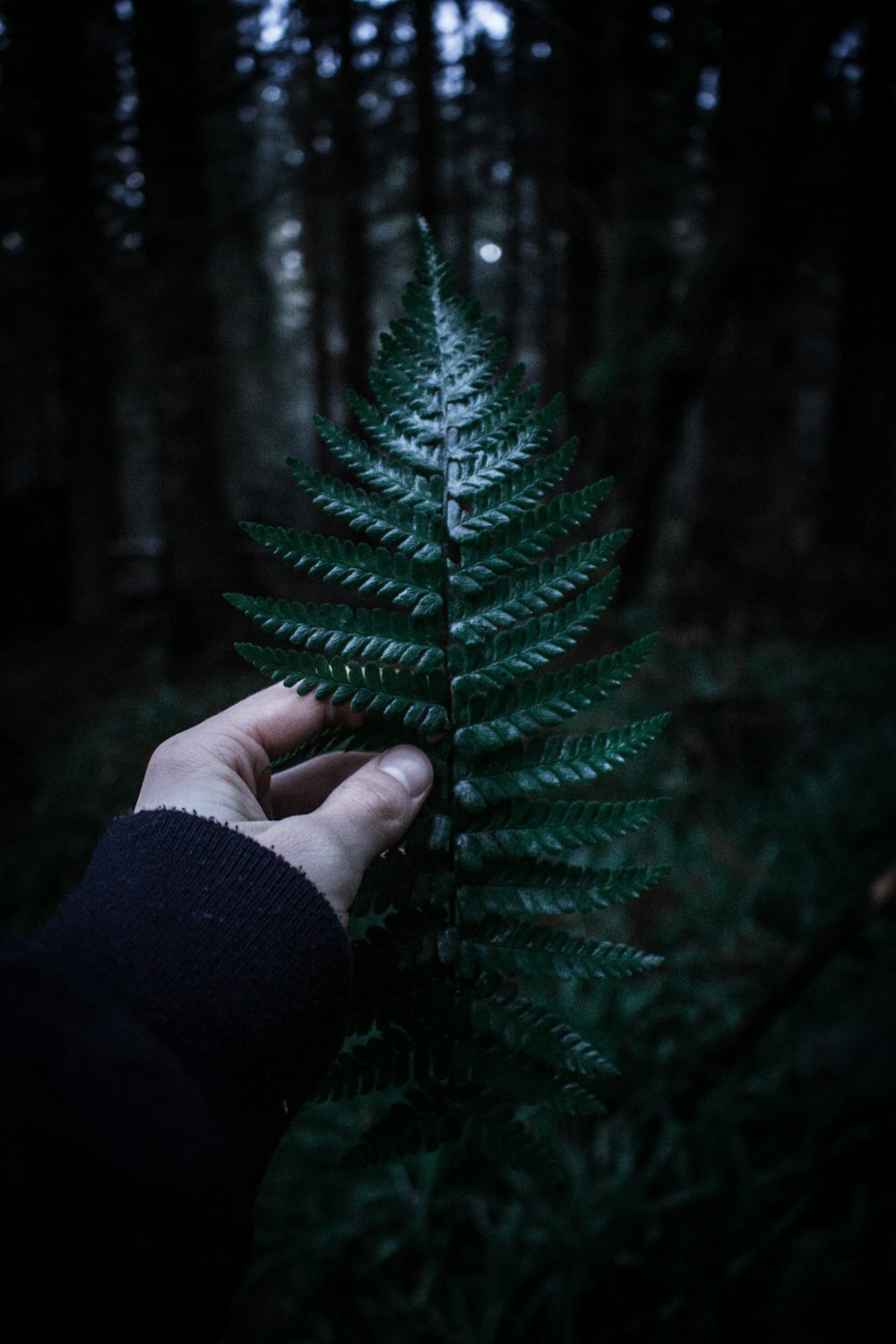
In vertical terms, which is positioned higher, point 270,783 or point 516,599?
point 516,599

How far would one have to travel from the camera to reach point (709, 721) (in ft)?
19.4

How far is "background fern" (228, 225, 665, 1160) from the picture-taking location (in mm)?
1058

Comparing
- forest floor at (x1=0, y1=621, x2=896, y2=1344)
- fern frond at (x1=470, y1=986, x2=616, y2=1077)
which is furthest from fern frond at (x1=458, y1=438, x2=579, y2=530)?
forest floor at (x1=0, y1=621, x2=896, y2=1344)

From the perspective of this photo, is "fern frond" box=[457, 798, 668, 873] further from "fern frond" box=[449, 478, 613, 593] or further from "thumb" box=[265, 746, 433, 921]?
"fern frond" box=[449, 478, 613, 593]

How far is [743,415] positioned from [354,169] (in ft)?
19.1

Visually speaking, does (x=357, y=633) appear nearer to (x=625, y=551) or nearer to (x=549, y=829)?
(x=549, y=829)

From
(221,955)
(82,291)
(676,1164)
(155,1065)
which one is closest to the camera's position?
(155,1065)

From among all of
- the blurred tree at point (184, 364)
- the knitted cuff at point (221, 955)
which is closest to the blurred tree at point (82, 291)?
the blurred tree at point (184, 364)

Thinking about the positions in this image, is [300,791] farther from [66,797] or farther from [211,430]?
[211,430]

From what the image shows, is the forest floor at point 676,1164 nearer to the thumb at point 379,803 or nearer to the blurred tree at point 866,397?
the thumb at point 379,803

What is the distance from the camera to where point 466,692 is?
1.09 meters

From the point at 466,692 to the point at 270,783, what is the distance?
416mm

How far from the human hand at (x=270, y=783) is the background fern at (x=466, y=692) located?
64mm

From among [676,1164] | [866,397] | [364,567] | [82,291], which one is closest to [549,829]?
[364,567]
